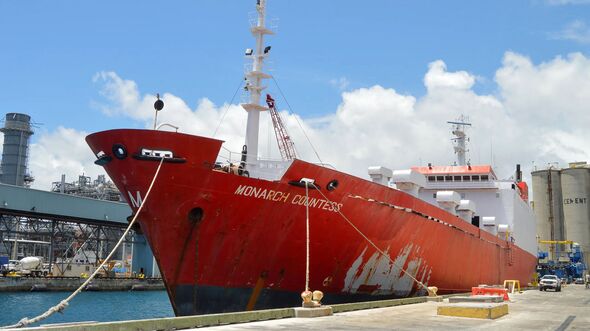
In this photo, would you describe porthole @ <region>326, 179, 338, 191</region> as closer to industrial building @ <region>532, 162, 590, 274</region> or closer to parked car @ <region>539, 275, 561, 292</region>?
parked car @ <region>539, 275, 561, 292</region>

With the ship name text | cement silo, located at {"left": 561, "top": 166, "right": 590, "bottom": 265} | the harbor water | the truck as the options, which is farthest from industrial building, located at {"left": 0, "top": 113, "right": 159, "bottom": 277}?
cement silo, located at {"left": 561, "top": 166, "right": 590, "bottom": 265}

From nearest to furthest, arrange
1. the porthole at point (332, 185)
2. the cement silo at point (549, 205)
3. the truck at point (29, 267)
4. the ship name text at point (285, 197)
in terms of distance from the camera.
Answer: the ship name text at point (285, 197)
the porthole at point (332, 185)
the truck at point (29, 267)
the cement silo at point (549, 205)

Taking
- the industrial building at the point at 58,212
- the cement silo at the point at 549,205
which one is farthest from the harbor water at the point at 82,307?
the cement silo at the point at 549,205

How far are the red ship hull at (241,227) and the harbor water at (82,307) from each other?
9995mm

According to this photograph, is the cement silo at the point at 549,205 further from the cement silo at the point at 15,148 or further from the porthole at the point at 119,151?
the porthole at the point at 119,151

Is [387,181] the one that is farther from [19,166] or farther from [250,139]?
[19,166]

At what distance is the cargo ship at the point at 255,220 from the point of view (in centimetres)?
1318

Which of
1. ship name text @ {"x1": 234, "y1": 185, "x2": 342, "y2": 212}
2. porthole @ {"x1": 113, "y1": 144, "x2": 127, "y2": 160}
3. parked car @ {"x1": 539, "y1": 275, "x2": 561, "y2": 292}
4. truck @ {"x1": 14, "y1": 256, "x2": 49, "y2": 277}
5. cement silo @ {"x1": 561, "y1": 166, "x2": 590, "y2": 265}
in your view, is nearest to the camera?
porthole @ {"x1": 113, "y1": 144, "x2": 127, "y2": 160}

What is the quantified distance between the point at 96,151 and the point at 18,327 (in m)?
6.23

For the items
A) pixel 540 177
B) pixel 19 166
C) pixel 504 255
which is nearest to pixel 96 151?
pixel 504 255

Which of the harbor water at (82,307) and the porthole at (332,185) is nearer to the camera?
the porthole at (332,185)

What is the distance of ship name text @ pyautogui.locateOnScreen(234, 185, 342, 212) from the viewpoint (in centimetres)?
1363

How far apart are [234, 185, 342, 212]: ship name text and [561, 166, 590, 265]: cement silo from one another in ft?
229

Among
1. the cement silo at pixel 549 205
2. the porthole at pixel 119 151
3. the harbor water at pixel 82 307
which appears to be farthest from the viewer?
the cement silo at pixel 549 205
